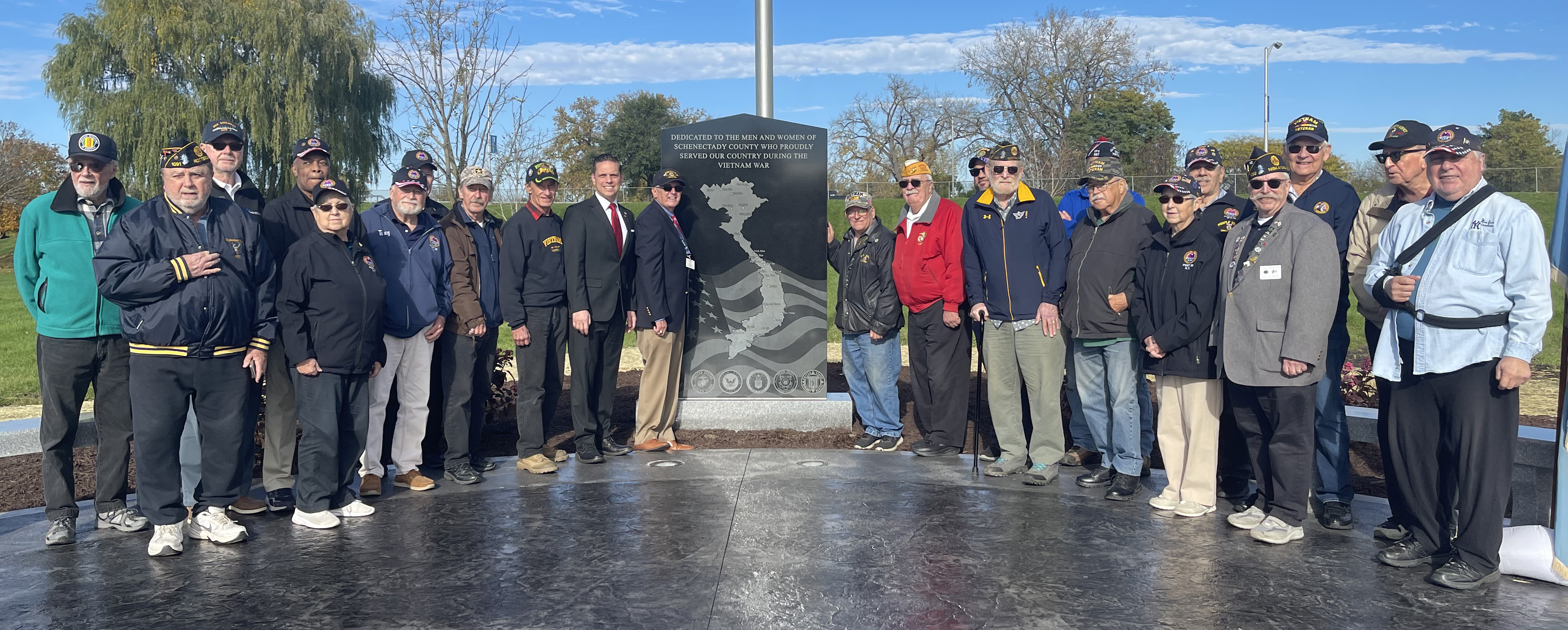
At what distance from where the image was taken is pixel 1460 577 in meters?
4.04

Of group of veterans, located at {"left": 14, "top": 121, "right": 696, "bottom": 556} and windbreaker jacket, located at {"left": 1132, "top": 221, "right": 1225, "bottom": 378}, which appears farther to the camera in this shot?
windbreaker jacket, located at {"left": 1132, "top": 221, "right": 1225, "bottom": 378}

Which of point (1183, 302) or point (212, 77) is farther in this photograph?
point (212, 77)

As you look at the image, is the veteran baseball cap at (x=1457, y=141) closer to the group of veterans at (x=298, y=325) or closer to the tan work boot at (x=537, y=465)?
the group of veterans at (x=298, y=325)

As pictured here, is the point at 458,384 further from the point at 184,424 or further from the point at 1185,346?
the point at 1185,346

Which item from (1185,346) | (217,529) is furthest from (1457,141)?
(217,529)

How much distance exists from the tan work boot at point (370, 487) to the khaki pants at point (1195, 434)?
4.31 metres

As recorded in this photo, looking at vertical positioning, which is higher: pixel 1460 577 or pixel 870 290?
pixel 870 290

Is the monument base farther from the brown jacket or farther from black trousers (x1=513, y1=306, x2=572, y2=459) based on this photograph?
the brown jacket

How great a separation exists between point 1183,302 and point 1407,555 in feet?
4.97

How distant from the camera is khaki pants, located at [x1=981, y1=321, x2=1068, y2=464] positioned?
6000 millimetres

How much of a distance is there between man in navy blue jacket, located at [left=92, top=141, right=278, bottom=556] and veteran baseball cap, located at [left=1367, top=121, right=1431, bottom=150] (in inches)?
209

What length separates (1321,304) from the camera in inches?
183

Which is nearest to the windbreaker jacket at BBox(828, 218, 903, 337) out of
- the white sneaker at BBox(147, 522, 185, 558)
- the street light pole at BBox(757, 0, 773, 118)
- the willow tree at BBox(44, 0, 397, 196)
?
the street light pole at BBox(757, 0, 773, 118)

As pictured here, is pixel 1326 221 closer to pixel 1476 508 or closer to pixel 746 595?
pixel 1476 508
